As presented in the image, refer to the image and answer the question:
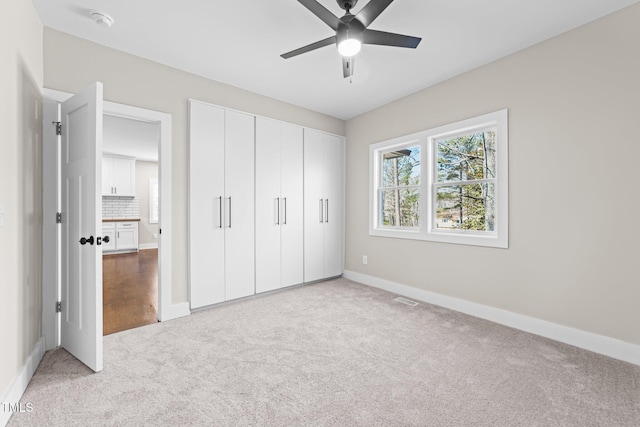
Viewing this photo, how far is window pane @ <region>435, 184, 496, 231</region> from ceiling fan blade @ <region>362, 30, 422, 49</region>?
6.12 feet

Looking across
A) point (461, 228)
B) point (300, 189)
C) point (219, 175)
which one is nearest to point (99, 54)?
point (219, 175)

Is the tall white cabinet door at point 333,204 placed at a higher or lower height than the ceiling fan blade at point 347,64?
lower

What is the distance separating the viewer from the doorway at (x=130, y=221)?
356 cm

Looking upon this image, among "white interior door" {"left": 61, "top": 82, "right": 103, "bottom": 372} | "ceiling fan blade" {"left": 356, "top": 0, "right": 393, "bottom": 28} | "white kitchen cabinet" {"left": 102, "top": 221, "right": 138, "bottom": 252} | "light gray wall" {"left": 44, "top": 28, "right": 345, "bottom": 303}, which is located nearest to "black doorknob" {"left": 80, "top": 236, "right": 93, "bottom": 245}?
"white interior door" {"left": 61, "top": 82, "right": 103, "bottom": 372}

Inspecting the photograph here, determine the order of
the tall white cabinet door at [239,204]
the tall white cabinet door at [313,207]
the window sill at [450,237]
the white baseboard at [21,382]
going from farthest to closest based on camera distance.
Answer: the tall white cabinet door at [313,207], the tall white cabinet door at [239,204], the window sill at [450,237], the white baseboard at [21,382]

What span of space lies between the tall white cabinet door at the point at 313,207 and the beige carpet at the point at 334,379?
59.6 inches

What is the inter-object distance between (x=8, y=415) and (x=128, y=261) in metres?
5.57

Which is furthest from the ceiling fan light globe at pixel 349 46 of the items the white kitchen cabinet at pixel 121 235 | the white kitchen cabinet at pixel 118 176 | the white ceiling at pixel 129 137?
the white kitchen cabinet at pixel 118 176

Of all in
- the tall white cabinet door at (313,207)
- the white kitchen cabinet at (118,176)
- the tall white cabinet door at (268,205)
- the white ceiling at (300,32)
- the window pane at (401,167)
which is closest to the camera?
the white ceiling at (300,32)

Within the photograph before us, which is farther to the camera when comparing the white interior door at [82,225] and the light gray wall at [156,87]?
the light gray wall at [156,87]

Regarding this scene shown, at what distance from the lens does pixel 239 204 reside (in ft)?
11.8

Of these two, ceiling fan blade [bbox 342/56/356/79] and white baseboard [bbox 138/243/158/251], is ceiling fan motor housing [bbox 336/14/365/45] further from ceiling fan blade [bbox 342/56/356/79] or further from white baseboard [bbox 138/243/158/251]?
white baseboard [bbox 138/243/158/251]

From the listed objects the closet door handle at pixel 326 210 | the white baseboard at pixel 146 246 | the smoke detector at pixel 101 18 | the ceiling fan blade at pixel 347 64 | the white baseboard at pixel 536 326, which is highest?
the smoke detector at pixel 101 18

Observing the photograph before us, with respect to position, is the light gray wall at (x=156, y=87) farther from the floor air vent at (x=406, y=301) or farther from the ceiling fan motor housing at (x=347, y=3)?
the floor air vent at (x=406, y=301)
